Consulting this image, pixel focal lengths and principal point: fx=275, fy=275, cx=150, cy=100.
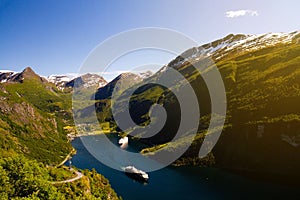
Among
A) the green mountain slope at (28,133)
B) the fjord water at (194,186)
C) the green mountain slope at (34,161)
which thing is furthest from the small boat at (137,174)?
the green mountain slope at (28,133)

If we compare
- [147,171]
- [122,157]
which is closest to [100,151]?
[122,157]

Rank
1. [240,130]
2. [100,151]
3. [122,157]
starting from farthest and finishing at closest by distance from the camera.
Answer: [100,151]
[122,157]
[240,130]

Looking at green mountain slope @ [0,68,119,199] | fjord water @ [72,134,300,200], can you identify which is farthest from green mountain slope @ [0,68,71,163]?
fjord water @ [72,134,300,200]

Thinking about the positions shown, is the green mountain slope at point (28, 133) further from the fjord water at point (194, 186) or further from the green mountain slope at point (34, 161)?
the fjord water at point (194, 186)

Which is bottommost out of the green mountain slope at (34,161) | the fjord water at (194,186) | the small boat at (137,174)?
the fjord water at (194,186)

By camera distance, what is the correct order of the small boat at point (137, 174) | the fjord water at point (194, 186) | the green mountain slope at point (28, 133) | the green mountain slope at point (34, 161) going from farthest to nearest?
the green mountain slope at point (28, 133) < the small boat at point (137, 174) < the fjord water at point (194, 186) < the green mountain slope at point (34, 161)

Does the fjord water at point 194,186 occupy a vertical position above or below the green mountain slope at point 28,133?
below

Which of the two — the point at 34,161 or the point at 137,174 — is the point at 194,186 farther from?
the point at 34,161

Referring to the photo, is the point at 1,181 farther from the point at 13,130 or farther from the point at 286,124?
the point at 13,130
